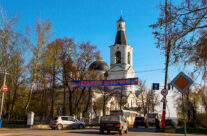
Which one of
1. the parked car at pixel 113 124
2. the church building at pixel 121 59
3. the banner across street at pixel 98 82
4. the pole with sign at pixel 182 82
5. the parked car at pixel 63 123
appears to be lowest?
the parked car at pixel 63 123

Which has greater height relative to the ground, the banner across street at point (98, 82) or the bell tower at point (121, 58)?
the bell tower at point (121, 58)

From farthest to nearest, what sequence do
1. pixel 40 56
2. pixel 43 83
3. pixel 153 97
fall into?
pixel 153 97 < pixel 43 83 < pixel 40 56

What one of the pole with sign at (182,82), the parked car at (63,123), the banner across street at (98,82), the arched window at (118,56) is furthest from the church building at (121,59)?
the pole with sign at (182,82)

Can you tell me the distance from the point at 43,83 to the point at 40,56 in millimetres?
4211

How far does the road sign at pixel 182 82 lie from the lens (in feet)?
29.1

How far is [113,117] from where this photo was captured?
1756cm

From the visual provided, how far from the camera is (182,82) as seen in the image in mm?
9047

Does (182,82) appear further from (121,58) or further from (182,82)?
(121,58)

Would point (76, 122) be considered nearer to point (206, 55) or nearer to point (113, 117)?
point (113, 117)

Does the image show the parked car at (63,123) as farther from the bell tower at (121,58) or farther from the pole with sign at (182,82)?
the bell tower at (121,58)

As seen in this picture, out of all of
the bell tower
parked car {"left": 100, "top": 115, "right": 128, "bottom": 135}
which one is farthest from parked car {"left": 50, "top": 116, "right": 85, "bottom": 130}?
the bell tower

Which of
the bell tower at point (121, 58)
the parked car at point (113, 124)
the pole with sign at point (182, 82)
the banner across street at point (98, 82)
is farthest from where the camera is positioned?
the bell tower at point (121, 58)

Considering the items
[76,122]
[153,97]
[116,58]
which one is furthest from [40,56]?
[116,58]

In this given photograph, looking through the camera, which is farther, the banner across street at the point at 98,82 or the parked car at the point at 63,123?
the banner across street at the point at 98,82
